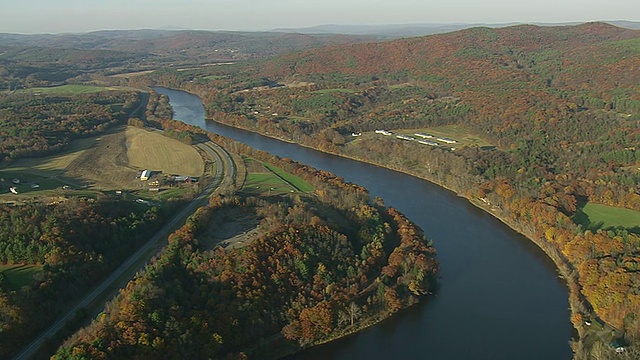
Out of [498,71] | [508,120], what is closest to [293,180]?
[508,120]

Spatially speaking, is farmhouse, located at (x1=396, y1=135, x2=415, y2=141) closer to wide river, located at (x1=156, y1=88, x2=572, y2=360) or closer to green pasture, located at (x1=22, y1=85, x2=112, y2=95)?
wide river, located at (x1=156, y1=88, x2=572, y2=360)

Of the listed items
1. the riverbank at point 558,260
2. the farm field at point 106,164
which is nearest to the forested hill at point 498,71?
the riverbank at point 558,260

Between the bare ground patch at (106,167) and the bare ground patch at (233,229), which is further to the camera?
the bare ground patch at (106,167)

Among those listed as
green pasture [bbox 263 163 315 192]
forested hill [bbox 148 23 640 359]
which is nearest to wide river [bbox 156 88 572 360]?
forested hill [bbox 148 23 640 359]

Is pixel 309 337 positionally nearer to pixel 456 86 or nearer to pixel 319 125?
pixel 319 125

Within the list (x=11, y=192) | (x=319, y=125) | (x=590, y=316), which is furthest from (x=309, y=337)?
(x=319, y=125)

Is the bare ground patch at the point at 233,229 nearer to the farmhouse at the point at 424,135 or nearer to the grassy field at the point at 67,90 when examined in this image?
the farmhouse at the point at 424,135
